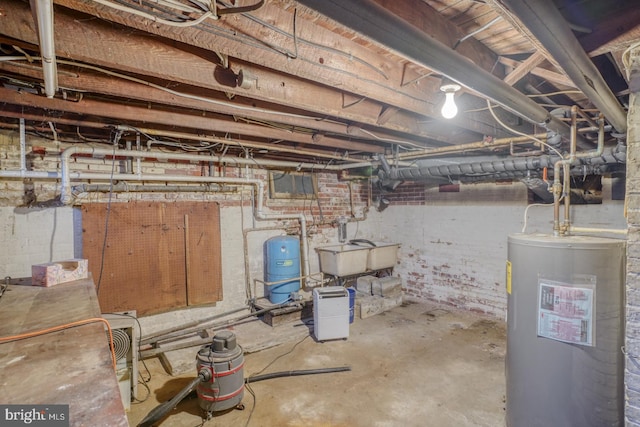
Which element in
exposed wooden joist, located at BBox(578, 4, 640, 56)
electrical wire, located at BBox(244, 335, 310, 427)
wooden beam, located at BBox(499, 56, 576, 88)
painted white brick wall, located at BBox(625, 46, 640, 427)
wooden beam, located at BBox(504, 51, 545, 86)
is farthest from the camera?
electrical wire, located at BBox(244, 335, 310, 427)

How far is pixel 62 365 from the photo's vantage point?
116 centimetres

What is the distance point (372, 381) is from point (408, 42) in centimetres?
289

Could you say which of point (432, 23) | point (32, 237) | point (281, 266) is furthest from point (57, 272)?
point (432, 23)

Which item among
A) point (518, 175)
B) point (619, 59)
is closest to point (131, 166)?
point (619, 59)

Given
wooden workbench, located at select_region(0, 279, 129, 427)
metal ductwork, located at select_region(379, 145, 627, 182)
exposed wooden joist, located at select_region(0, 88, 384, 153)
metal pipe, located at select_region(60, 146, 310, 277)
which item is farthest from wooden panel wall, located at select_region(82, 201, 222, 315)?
metal ductwork, located at select_region(379, 145, 627, 182)

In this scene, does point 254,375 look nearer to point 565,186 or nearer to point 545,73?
point 565,186

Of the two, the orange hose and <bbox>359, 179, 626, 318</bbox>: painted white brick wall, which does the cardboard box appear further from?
<bbox>359, 179, 626, 318</bbox>: painted white brick wall

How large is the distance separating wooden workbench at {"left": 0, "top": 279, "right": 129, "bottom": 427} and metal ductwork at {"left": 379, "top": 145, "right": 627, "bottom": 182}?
11.7ft

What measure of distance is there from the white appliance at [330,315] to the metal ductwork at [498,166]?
1.76 metres

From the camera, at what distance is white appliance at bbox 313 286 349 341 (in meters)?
3.79

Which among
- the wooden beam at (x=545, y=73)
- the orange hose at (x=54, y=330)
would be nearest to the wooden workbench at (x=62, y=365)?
the orange hose at (x=54, y=330)

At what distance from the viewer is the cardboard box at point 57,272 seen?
2.30 metres

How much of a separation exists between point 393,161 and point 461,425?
2.73m

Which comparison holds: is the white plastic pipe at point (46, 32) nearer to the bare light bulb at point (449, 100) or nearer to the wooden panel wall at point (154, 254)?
the bare light bulb at point (449, 100)
